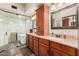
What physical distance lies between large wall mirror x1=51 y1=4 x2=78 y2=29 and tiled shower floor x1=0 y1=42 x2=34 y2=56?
76cm

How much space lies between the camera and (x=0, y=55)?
4.73 ft

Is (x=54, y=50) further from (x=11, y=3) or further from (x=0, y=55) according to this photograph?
(x=11, y=3)

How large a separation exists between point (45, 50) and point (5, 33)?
0.73 meters

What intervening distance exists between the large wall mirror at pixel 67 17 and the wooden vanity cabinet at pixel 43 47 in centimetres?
39

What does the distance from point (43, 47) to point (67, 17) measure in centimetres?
68

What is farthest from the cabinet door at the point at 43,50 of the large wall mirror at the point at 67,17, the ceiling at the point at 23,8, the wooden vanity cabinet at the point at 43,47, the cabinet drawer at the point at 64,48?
the ceiling at the point at 23,8

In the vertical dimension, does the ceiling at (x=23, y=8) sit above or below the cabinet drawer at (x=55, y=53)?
above

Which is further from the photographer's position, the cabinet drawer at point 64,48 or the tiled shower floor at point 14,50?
the tiled shower floor at point 14,50

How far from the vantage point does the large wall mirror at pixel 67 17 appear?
154cm

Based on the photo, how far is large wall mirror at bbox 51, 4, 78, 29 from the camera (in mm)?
1542

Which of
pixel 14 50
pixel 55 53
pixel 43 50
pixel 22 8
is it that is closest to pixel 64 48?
pixel 55 53

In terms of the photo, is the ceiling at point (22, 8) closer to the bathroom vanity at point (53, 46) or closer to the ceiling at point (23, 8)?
the ceiling at point (23, 8)

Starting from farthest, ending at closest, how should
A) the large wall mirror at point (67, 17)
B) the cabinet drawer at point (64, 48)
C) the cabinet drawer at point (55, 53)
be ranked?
the large wall mirror at point (67, 17)
the cabinet drawer at point (55, 53)
the cabinet drawer at point (64, 48)

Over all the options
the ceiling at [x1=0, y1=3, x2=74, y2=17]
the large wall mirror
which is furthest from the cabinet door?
the ceiling at [x1=0, y1=3, x2=74, y2=17]
